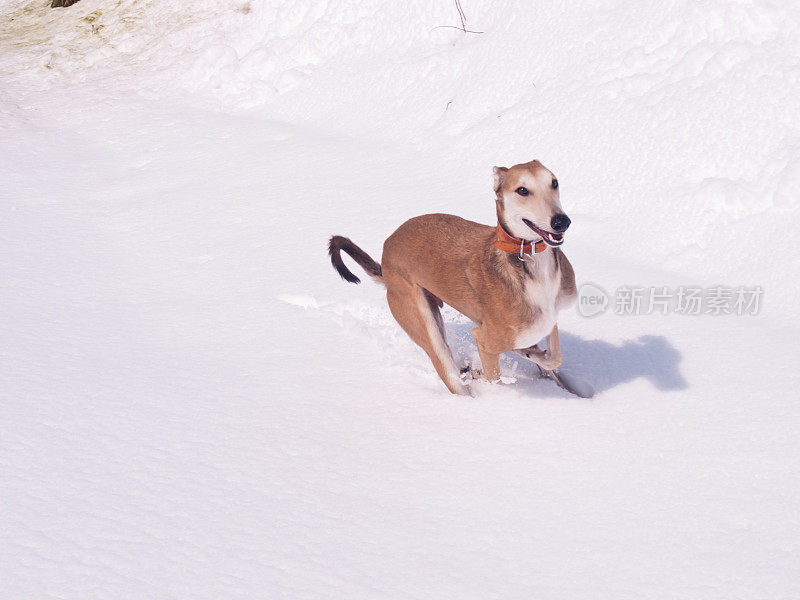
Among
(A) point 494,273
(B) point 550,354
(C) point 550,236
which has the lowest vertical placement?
(B) point 550,354

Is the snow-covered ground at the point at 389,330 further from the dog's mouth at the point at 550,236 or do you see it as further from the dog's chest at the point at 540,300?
the dog's mouth at the point at 550,236

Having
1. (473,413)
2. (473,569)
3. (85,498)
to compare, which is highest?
(85,498)

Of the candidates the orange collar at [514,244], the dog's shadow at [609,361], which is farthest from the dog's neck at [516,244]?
the dog's shadow at [609,361]

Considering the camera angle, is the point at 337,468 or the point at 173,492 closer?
the point at 173,492

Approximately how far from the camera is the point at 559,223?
2.89m

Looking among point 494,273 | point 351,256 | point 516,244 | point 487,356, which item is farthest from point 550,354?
point 351,256

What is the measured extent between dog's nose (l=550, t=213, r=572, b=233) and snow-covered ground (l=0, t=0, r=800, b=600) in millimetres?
965

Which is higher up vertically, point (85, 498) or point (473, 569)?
point (85, 498)

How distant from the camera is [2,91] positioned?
9500 mm

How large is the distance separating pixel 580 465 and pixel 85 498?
191 cm

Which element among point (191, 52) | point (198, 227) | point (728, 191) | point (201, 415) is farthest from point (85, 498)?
point (191, 52)

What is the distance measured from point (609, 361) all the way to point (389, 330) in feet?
4.21

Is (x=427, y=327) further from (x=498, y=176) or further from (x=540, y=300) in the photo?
(x=498, y=176)

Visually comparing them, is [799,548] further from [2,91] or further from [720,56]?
[2,91]
